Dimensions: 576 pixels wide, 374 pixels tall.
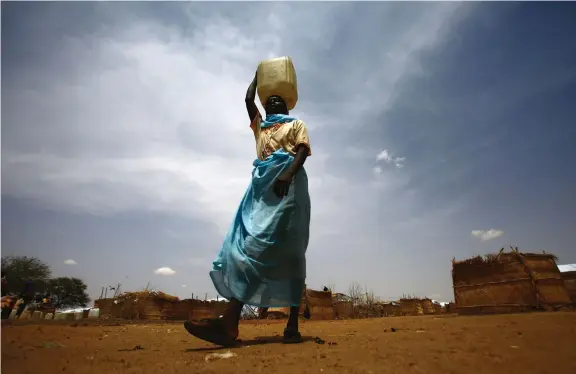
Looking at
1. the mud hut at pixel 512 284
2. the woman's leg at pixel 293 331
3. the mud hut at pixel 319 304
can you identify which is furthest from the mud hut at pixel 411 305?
the woman's leg at pixel 293 331

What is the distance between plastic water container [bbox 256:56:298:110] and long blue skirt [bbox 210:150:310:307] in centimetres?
73

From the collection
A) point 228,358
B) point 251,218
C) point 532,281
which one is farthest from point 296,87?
point 532,281

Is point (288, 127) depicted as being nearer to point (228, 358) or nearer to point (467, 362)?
point (228, 358)

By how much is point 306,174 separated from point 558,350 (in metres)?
2.19

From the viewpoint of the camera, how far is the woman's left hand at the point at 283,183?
2.85 m

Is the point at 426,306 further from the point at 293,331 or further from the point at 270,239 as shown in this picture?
the point at 270,239

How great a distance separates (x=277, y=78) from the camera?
11.0ft

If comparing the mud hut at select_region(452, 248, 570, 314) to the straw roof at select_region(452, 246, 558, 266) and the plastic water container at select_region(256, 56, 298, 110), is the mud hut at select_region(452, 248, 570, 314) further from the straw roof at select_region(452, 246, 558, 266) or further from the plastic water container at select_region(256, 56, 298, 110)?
the plastic water container at select_region(256, 56, 298, 110)

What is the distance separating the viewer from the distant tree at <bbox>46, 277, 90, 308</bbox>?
32.9m

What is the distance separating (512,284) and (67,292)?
39065mm

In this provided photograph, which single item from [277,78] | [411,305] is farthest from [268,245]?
[411,305]

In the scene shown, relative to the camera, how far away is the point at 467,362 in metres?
1.72

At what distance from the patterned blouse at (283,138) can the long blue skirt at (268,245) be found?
0.11m

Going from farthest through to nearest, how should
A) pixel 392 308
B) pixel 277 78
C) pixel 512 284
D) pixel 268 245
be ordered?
pixel 392 308 < pixel 512 284 < pixel 277 78 < pixel 268 245
